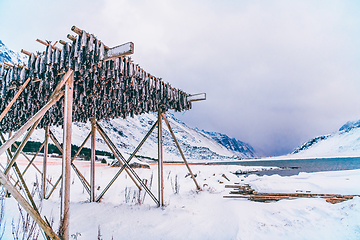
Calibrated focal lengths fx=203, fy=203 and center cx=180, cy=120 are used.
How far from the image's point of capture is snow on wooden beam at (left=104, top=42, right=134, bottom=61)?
377cm

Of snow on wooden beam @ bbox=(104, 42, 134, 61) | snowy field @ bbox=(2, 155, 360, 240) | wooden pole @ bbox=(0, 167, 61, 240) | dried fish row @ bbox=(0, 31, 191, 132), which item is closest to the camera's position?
wooden pole @ bbox=(0, 167, 61, 240)

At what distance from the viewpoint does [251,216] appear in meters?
5.07

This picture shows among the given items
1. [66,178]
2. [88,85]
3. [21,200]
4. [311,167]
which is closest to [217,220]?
[66,178]

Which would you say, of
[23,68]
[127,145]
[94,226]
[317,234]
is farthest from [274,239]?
[127,145]

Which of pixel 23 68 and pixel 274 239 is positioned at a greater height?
pixel 23 68

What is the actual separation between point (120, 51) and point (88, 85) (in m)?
1.90

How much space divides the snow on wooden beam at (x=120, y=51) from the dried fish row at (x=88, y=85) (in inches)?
5.2

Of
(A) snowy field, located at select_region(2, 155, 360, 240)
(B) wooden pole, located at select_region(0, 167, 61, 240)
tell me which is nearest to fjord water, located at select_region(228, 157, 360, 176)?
(A) snowy field, located at select_region(2, 155, 360, 240)

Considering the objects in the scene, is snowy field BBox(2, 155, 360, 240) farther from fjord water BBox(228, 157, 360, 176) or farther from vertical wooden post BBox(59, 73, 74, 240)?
fjord water BBox(228, 157, 360, 176)

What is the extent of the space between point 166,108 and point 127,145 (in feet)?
269

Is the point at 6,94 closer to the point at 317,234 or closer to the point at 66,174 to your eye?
the point at 66,174

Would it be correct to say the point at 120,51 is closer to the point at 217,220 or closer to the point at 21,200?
the point at 21,200

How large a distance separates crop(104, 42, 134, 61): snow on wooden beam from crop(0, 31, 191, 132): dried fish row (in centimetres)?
13

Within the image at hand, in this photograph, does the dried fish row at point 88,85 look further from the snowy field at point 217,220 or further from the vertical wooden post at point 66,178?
the snowy field at point 217,220
